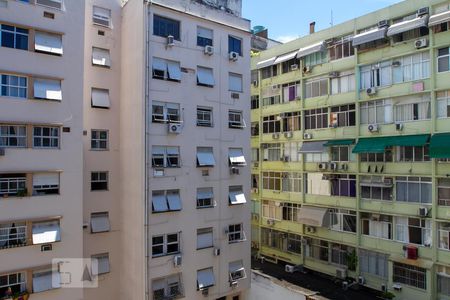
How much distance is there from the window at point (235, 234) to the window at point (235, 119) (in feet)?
15.5

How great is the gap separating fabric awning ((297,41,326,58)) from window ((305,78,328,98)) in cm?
156

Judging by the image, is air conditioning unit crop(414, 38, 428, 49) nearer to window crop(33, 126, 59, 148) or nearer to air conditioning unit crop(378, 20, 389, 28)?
air conditioning unit crop(378, 20, 389, 28)

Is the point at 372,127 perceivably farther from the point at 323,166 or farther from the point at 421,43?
the point at 421,43

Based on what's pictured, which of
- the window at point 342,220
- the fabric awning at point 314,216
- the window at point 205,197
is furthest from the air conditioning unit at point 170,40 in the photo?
the window at point 342,220

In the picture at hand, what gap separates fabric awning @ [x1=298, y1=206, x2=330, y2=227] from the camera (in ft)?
68.3

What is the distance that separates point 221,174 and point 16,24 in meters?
9.94

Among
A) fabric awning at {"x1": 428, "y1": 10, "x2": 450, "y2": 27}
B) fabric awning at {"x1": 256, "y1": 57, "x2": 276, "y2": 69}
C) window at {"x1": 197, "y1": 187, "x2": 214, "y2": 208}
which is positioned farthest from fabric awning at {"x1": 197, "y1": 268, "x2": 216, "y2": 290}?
fabric awning at {"x1": 428, "y1": 10, "x2": 450, "y2": 27}

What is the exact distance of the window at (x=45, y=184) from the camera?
13.5 m

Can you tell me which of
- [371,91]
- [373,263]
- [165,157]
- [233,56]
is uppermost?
[233,56]

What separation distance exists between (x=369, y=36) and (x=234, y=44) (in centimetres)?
664

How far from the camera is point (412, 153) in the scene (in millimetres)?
17500

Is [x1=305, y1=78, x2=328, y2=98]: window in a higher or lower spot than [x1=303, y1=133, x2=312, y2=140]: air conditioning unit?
higher

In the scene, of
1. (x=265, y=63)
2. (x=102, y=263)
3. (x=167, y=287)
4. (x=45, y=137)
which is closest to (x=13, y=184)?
(x=45, y=137)

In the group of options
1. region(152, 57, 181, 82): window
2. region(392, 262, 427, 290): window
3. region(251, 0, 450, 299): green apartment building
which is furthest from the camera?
region(392, 262, 427, 290): window
